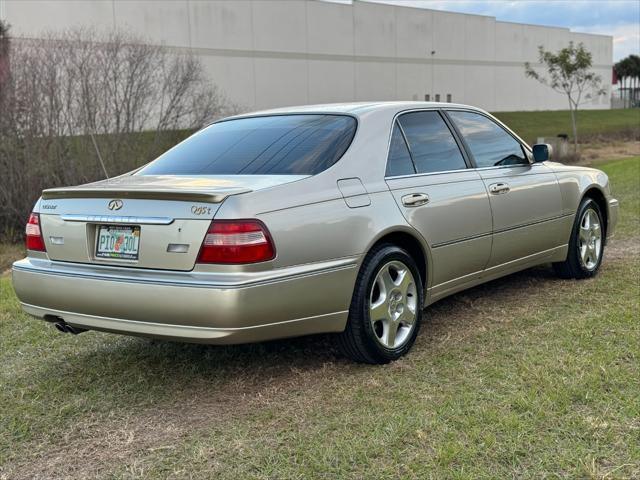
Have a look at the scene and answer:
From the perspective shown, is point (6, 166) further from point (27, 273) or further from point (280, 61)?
point (280, 61)

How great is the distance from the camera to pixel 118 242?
12.1ft

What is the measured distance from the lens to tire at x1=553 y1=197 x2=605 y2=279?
591cm

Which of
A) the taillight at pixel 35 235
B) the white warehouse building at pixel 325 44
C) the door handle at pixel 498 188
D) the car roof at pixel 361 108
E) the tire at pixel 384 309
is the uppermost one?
the white warehouse building at pixel 325 44

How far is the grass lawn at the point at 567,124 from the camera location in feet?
124

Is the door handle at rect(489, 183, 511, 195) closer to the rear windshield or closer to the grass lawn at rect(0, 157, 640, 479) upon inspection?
the grass lawn at rect(0, 157, 640, 479)

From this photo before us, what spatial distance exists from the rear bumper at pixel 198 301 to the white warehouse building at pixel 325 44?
25267 mm

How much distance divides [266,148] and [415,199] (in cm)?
96

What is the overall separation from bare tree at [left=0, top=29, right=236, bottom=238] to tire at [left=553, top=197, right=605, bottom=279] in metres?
8.67

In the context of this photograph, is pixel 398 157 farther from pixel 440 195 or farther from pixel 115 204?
pixel 115 204

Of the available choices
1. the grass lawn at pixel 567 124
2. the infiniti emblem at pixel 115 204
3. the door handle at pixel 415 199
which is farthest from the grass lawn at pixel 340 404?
the grass lawn at pixel 567 124

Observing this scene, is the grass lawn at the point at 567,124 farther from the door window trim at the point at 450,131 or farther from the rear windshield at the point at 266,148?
the rear windshield at the point at 266,148

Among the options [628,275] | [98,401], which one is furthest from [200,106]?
[98,401]

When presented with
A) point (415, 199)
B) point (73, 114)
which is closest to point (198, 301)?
point (415, 199)

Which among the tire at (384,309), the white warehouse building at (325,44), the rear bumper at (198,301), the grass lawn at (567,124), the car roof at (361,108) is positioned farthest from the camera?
the grass lawn at (567,124)
